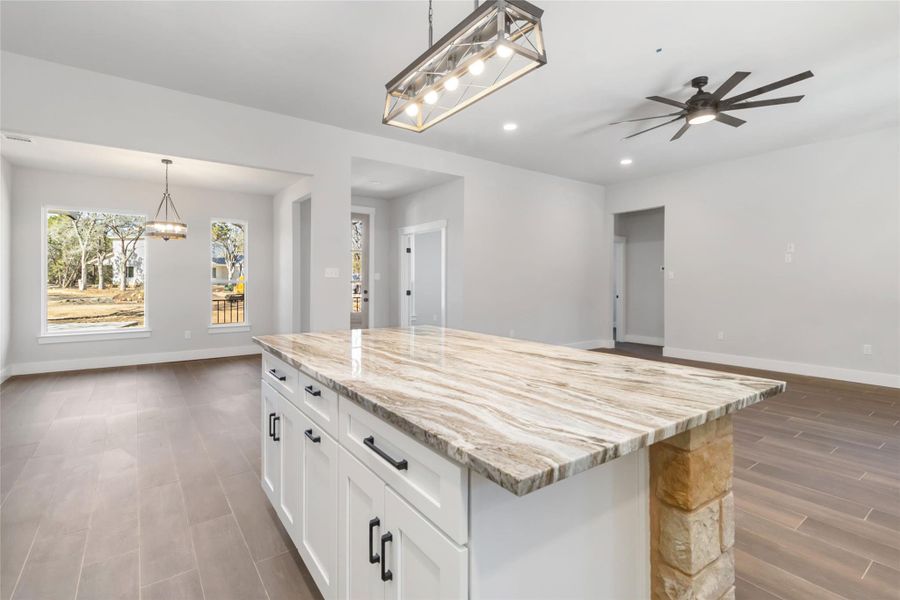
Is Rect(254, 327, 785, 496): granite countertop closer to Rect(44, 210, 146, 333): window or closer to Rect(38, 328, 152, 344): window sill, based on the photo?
Rect(38, 328, 152, 344): window sill

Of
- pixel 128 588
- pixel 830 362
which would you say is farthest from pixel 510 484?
pixel 830 362

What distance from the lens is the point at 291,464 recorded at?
68.0 inches

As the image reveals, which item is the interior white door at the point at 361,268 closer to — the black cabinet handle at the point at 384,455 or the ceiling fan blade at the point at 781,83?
the ceiling fan blade at the point at 781,83

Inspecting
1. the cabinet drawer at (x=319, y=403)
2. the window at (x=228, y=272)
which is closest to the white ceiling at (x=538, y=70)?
Result: the cabinet drawer at (x=319, y=403)

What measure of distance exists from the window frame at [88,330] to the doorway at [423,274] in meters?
3.75

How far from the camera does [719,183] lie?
584 centimetres

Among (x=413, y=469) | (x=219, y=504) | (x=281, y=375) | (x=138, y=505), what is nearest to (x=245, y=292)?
(x=138, y=505)

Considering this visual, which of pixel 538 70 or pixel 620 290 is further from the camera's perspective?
pixel 620 290

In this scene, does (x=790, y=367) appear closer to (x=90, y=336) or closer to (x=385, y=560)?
(x=385, y=560)

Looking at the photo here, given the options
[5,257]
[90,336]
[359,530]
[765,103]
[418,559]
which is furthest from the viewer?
[90,336]

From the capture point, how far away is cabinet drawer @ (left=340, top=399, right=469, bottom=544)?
781mm

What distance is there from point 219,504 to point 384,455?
176 centimetres

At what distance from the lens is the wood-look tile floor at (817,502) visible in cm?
160

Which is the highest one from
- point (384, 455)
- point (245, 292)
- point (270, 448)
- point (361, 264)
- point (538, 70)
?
point (538, 70)
